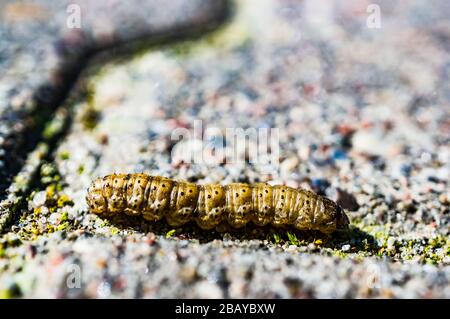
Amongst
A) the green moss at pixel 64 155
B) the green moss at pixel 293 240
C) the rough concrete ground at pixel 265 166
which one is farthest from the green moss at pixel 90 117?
the green moss at pixel 293 240

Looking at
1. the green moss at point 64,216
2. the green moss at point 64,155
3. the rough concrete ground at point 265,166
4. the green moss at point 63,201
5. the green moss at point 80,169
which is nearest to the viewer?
the rough concrete ground at point 265,166

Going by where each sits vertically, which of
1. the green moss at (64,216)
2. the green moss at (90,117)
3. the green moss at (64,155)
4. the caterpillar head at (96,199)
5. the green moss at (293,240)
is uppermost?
the green moss at (90,117)

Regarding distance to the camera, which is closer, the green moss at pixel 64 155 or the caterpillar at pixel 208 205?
the caterpillar at pixel 208 205

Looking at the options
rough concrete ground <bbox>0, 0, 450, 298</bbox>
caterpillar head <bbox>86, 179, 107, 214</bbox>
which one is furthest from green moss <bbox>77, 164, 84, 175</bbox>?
caterpillar head <bbox>86, 179, 107, 214</bbox>

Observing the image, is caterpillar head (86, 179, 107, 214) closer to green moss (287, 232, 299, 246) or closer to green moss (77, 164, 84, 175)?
green moss (77, 164, 84, 175)

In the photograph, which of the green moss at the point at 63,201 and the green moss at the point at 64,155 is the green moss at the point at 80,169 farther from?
the green moss at the point at 63,201

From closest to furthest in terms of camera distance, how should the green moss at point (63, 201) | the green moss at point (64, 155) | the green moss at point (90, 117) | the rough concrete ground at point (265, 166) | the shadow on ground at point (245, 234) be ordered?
1. the rough concrete ground at point (265, 166)
2. the shadow on ground at point (245, 234)
3. the green moss at point (63, 201)
4. the green moss at point (64, 155)
5. the green moss at point (90, 117)
